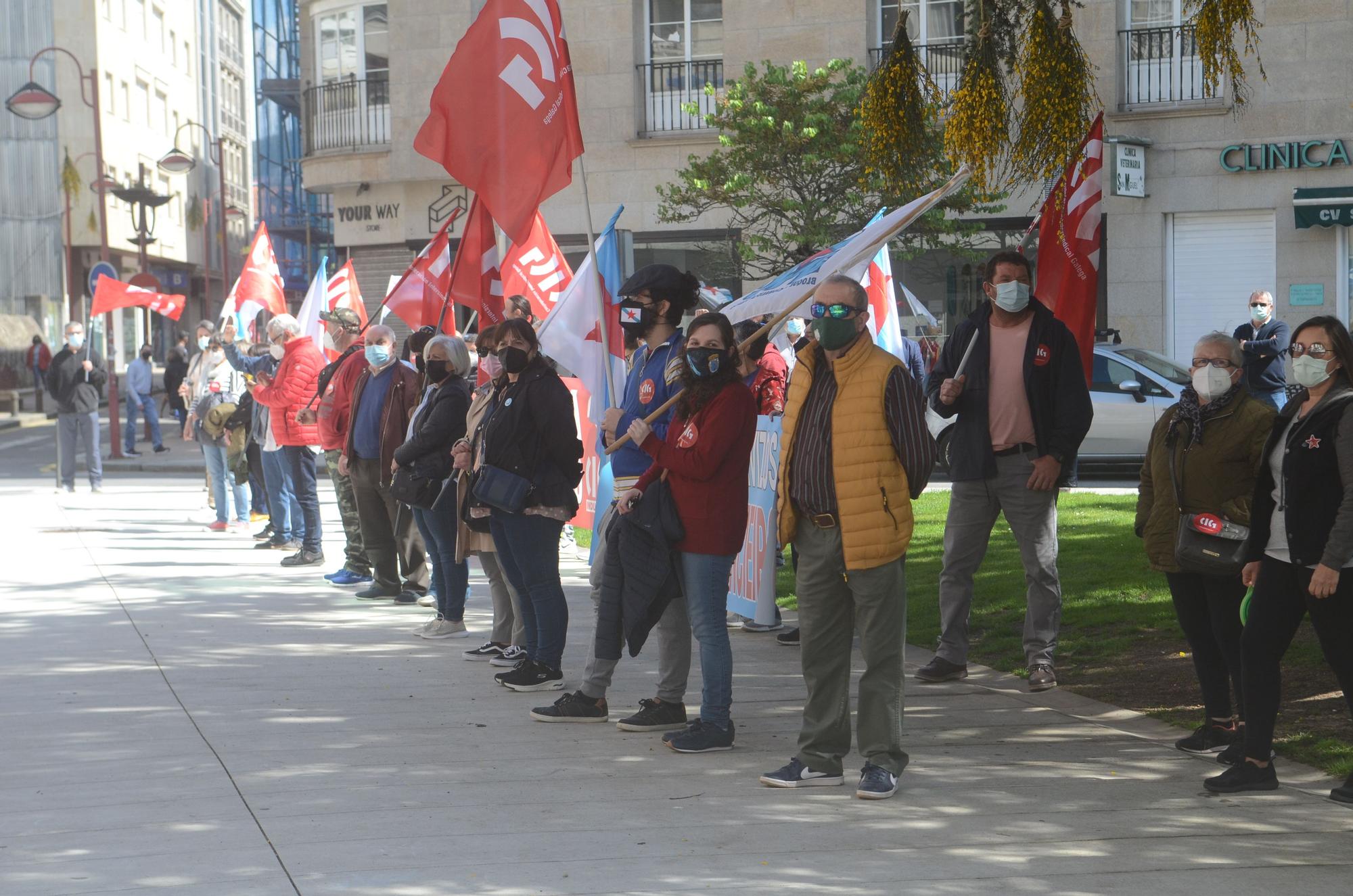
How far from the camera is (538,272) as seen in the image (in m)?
12.9

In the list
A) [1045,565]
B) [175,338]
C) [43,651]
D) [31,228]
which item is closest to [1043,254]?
[1045,565]

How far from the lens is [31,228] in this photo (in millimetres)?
56250

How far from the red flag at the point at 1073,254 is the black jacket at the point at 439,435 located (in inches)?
134

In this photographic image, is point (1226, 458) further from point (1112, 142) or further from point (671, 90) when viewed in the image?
→ point (671, 90)

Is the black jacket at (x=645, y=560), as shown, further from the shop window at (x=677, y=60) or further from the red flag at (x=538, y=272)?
the shop window at (x=677, y=60)

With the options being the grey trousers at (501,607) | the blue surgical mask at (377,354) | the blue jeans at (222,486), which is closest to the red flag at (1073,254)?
the grey trousers at (501,607)

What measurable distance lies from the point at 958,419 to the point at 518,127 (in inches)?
→ 119

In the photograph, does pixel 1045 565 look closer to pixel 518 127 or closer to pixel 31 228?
pixel 518 127

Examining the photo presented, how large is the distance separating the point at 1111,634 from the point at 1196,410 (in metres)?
2.96

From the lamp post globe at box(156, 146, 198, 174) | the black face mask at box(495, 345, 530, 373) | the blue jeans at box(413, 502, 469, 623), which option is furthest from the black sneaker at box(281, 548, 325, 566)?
the lamp post globe at box(156, 146, 198, 174)

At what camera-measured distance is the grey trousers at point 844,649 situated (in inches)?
225

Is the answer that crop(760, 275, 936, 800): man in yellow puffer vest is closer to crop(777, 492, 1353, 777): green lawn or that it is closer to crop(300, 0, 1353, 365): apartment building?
crop(777, 492, 1353, 777): green lawn

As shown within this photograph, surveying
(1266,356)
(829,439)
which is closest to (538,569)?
(829,439)

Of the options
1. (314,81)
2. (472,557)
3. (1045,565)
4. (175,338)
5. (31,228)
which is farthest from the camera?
(175,338)
